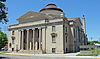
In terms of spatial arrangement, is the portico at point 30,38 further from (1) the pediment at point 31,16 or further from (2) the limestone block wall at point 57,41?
(1) the pediment at point 31,16

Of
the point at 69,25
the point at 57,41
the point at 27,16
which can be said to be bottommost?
the point at 57,41

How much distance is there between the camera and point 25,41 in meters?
44.5

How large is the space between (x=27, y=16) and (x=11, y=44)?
42.4 ft

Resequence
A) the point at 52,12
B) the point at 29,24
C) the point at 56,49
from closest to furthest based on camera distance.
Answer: the point at 56,49
the point at 29,24
the point at 52,12

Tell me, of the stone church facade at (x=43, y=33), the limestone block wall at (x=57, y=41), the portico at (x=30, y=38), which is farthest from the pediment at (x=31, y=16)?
the limestone block wall at (x=57, y=41)

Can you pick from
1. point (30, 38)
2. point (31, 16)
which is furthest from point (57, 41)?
point (31, 16)

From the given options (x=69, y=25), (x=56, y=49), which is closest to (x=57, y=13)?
(x=69, y=25)

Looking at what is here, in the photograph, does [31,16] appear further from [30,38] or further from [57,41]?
[57,41]

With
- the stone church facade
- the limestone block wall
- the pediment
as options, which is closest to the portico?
the stone church facade

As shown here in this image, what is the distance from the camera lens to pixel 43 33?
38438 mm

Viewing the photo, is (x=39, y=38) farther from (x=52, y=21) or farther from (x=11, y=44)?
(x=11, y=44)

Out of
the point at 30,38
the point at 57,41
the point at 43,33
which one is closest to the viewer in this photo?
the point at 57,41

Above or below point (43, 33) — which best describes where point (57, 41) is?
below

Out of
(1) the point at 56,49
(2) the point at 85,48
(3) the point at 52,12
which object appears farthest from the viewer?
(3) the point at 52,12
